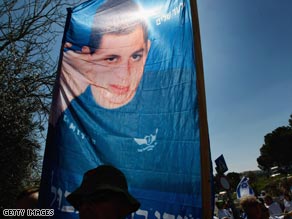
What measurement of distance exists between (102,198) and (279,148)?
67.3m

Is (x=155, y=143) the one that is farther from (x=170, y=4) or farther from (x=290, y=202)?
(x=290, y=202)

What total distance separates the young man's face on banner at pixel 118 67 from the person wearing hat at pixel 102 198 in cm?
116

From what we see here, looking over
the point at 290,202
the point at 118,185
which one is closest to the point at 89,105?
the point at 118,185

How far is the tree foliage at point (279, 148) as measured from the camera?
5794 cm

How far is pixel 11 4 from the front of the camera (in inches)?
214

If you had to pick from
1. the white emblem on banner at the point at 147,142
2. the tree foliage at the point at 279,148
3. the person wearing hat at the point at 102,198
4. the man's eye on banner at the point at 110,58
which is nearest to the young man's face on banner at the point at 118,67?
the man's eye on banner at the point at 110,58

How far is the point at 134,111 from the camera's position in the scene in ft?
7.29

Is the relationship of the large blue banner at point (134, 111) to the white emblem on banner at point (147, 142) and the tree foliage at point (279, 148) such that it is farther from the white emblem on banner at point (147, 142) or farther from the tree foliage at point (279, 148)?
the tree foliage at point (279, 148)

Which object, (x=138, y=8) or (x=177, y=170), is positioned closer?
(x=177, y=170)

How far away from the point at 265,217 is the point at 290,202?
6650 mm

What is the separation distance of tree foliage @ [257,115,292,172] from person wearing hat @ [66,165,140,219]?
64971mm

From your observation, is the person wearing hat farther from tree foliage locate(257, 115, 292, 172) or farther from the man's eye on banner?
tree foliage locate(257, 115, 292, 172)

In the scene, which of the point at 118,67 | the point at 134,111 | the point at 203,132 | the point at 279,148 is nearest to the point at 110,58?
the point at 118,67

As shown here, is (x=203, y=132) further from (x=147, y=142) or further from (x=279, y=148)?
(x=279, y=148)
